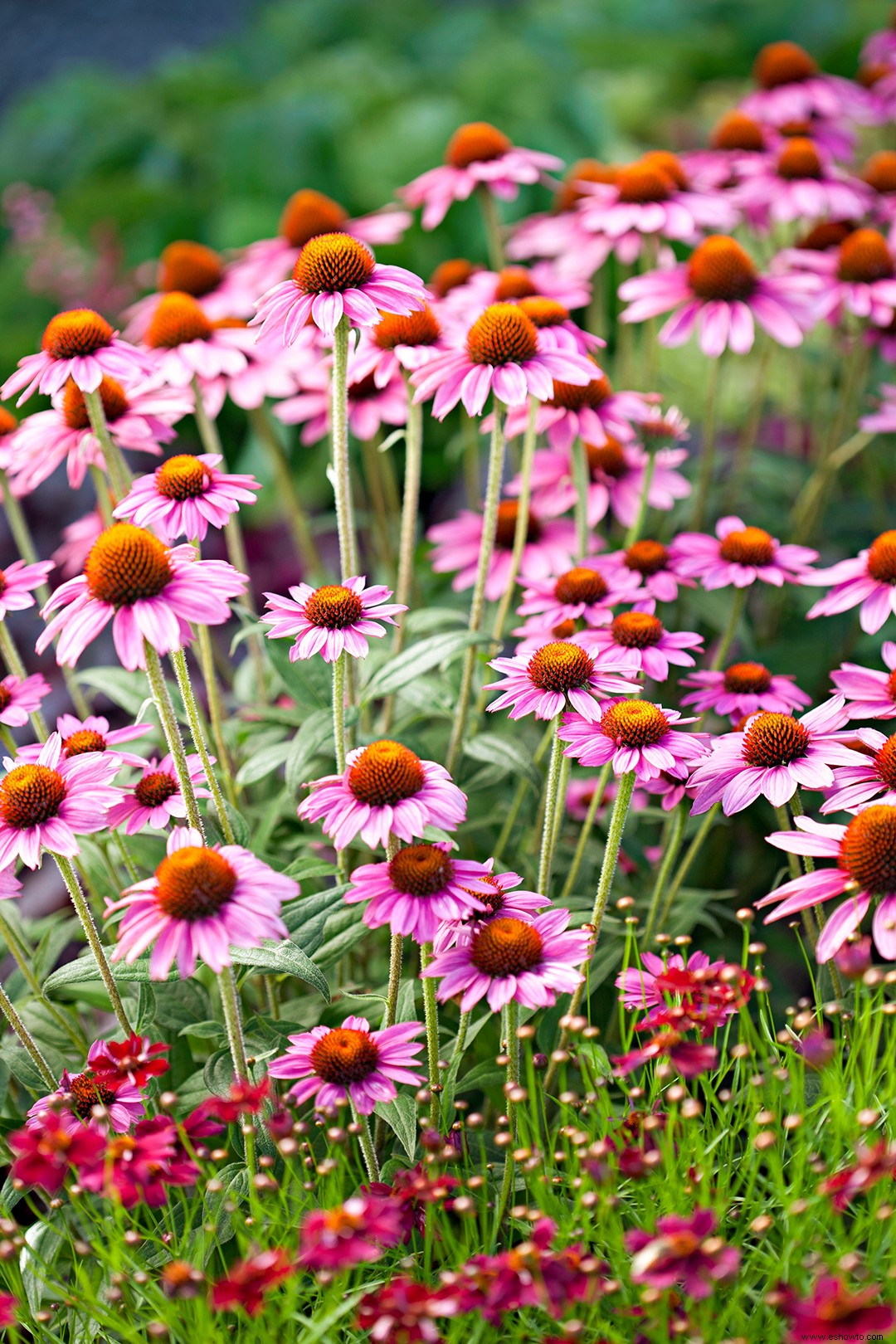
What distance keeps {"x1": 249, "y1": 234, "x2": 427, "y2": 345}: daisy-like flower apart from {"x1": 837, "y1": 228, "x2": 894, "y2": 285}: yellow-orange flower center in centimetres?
122

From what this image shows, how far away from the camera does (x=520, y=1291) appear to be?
105 cm

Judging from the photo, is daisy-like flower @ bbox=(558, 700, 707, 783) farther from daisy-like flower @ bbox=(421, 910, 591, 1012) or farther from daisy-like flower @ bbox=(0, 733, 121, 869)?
daisy-like flower @ bbox=(0, 733, 121, 869)

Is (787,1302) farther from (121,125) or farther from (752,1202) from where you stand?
(121,125)

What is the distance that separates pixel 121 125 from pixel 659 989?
5998mm

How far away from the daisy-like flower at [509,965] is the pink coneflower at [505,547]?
871 mm

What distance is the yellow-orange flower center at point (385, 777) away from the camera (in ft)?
4.20

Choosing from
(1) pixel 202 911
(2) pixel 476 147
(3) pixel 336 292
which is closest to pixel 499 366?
(3) pixel 336 292

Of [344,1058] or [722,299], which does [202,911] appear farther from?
[722,299]

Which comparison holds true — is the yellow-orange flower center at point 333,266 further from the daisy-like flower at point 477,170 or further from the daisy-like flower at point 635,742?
the daisy-like flower at point 477,170

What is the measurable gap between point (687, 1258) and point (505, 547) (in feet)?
4.59

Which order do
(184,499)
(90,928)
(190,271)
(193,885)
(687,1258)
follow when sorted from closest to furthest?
(687,1258) < (193,885) < (90,928) < (184,499) < (190,271)

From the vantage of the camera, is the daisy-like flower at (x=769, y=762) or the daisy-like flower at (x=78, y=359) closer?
the daisy-like flower at (x=769, y=762)

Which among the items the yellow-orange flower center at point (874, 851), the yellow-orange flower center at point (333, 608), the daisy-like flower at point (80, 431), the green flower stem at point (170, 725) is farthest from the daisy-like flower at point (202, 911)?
the daisy-like flower at point (80, 431)

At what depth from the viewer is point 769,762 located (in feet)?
4.64
